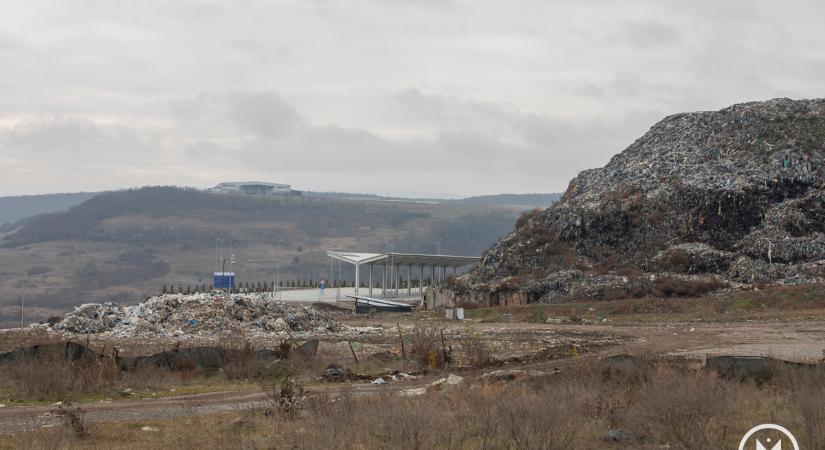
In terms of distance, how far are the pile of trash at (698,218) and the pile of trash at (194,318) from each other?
47.6 feet

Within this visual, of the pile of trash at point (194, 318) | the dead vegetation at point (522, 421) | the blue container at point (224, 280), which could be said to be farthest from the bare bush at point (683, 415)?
the blue container at point (224, 280)

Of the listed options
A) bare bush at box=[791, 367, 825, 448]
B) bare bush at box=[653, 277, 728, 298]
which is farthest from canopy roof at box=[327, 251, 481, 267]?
bare bush at box=[791, 367, 825, 448]

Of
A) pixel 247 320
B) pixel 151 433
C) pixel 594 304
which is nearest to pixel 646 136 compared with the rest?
pixel 594 304

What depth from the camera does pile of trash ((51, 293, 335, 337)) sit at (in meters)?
35.4

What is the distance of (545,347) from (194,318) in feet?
49.4

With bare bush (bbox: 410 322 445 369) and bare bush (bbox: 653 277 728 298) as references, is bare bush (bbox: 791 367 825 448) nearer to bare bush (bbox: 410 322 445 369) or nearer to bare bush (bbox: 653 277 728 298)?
bare bush (bbox: 410 322 445 369)

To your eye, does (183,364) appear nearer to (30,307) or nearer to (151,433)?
(151,433)

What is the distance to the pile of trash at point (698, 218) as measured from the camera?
45688 millimetres

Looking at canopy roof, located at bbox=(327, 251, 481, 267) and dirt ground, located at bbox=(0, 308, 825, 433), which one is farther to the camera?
canopy roof, located at bbox=(327, 251, 481, 267)

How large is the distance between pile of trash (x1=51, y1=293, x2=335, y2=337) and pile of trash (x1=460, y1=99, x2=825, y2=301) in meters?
14.5

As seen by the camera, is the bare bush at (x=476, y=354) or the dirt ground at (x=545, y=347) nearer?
the dirt ground at (x=545, y=347)

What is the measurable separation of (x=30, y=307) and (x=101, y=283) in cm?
3692

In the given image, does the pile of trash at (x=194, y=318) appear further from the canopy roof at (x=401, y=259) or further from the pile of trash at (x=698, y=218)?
the canopy roof at (x=401, y=259)

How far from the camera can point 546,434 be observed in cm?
996
